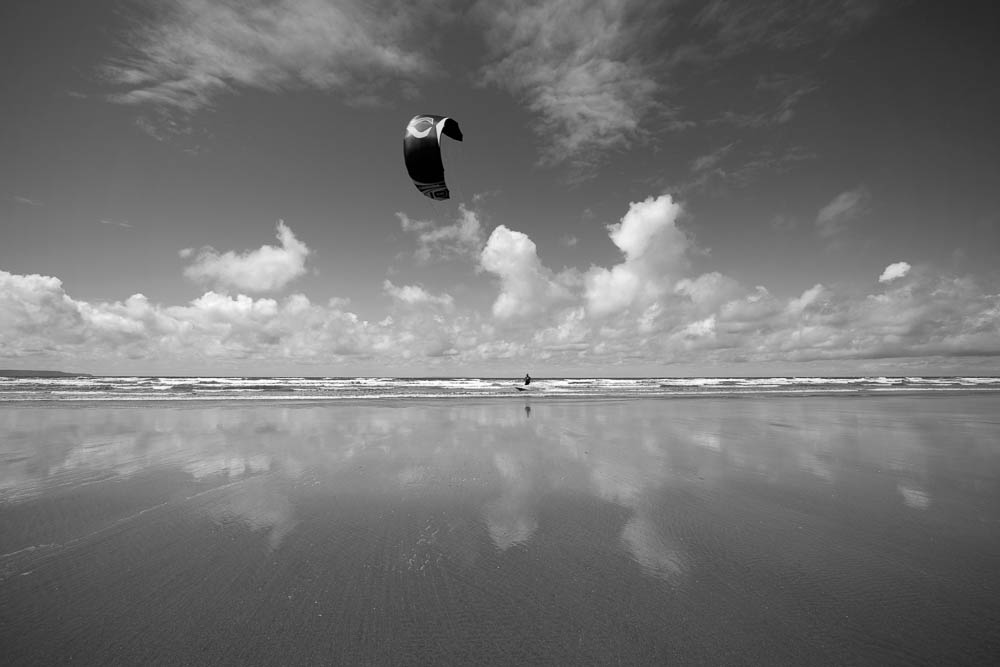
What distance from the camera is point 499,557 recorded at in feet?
17.9

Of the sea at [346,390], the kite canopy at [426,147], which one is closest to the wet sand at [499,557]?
the kite canopy at [426,147]

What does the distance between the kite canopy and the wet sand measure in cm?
749

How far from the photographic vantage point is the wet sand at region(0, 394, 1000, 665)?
12.3 ft

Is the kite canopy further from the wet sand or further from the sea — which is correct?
the sea

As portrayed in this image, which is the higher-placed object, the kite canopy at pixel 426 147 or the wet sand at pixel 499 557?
the kite canopy at pixel 426 147

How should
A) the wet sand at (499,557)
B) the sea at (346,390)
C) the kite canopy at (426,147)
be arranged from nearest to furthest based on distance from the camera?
the wet sand at (499,557)
the kite canopy at (426,147)
the sea at (346,390)

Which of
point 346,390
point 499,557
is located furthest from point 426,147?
point 346,390

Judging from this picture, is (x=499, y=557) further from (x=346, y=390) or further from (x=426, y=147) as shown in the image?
(x=346, y=390)

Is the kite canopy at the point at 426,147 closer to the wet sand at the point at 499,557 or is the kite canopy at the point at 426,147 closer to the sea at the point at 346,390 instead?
the wet sand at the point at 499,557

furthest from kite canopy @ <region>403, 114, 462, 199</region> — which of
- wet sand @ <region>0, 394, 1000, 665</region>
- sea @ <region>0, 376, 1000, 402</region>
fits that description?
sea @ <region>0, 376, 1000, 402</region>

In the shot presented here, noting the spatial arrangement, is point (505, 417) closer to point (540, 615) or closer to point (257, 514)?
point (257, 514)

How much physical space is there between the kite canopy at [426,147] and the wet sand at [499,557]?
24.6ft

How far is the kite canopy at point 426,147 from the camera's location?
996 cm

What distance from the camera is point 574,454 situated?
11844 millimetres
